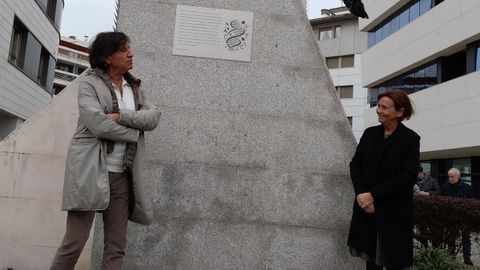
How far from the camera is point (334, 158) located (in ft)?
14.8

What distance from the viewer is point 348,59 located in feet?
130

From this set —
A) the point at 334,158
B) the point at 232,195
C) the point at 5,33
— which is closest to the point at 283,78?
the point at 334,158

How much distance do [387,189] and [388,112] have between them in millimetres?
655

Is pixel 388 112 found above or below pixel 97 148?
above

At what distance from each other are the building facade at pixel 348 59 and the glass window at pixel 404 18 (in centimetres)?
1237

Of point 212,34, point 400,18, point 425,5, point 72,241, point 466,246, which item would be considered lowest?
point 466,246

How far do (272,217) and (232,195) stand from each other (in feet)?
1.45

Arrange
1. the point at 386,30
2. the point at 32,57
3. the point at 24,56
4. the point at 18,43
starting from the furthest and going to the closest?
1. the point at 386,30
2. the point at 32,57
3. the point at 24,56
4. the point at 18,43

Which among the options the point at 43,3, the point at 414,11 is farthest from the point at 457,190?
the point at 43,3

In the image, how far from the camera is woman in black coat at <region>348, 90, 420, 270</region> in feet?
11.4

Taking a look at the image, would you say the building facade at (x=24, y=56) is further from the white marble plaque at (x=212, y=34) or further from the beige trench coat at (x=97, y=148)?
the beige trench coat at (x=97, y=148)

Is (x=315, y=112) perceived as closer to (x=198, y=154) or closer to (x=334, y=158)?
(x=334, y=158)

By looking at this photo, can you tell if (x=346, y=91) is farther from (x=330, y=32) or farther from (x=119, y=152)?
(x=119, y=152)

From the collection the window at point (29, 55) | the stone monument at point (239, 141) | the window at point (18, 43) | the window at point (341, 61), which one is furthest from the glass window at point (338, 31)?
the stone monument at point (239, 141)
